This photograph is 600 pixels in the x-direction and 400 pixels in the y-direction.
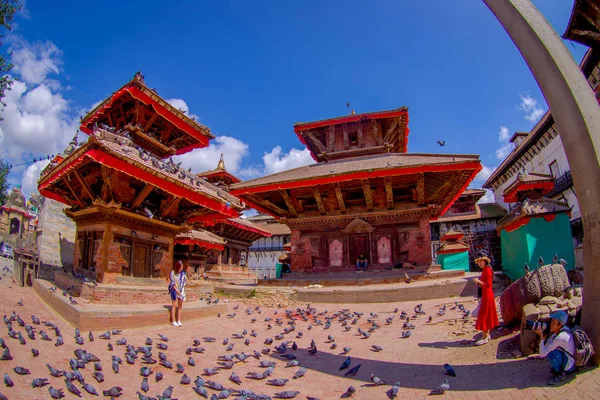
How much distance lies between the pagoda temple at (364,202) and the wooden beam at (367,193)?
46 mm

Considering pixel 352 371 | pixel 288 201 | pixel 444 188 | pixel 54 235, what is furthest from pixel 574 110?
pixel 54 235

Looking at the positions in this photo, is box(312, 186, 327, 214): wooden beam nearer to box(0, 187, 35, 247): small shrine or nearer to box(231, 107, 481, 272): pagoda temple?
box(231, 107, 481, 272): pagoda temple

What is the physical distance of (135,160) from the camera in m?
9.76

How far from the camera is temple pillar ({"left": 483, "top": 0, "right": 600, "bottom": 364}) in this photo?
151 inches

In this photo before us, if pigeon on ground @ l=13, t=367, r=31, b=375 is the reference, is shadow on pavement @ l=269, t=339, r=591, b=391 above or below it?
below

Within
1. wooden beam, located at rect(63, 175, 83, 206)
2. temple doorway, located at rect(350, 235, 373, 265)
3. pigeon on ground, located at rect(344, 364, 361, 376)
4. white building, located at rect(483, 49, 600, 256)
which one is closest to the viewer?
pigeon on ground, located at rect(344, 364, 361, 376)

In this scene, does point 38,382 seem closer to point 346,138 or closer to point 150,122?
point 150,122

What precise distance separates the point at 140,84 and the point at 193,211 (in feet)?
17.7

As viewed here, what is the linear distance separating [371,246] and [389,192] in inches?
118

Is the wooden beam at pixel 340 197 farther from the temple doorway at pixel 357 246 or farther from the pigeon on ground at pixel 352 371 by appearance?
the pigeon on ground at pixel 352 371

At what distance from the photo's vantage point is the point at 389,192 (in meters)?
15.6

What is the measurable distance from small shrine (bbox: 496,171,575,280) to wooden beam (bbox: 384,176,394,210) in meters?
4.91

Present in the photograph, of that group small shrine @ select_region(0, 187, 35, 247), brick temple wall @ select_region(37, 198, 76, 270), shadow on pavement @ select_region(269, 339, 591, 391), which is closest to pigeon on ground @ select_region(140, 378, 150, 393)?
shadow on pavement @ select_region(269, 339, 591, 391)

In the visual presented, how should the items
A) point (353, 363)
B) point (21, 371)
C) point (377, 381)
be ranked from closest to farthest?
point (21, 371) → point (377, 381) → point (353, 363)
